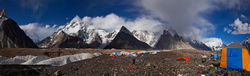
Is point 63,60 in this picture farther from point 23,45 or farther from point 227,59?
point 23,45

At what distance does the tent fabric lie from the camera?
9.76 m

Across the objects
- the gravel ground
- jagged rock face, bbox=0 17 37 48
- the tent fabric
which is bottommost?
the gravel ground

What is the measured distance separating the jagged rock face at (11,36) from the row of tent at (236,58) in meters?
111

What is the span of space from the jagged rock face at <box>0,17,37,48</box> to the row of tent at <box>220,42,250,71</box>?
364 feet

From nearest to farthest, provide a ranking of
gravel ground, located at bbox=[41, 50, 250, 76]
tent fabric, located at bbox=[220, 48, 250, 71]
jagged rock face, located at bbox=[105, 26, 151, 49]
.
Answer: gravel ground, located at bbox=[41, 50, 250, 76] < tent fabric, located at bbox=[220, 48, 250, 71] < jagged rock face, located at bbox=[105, 26, 151, 49]

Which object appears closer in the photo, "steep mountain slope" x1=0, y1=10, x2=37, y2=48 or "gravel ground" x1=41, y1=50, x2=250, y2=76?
"gravel ground" x1=41, y1=50, x2=250, y2=76

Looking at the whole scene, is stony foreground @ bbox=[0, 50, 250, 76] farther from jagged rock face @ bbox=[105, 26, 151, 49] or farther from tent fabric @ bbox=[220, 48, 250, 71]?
jagged rock face @ bbox=[105, 26, 151, 49]

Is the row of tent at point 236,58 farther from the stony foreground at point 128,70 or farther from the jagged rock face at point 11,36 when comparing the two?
the jagged rock face at point 11,36

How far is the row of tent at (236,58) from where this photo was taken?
32.0 ft

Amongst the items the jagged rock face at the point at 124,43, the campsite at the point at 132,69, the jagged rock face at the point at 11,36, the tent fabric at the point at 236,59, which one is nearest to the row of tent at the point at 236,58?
the tent fabric at the point at 236,59

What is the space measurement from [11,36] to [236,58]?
4684 inches

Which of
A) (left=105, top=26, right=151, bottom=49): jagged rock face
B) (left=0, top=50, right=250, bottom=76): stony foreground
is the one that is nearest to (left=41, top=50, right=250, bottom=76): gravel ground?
(left=0, top=50, right=250, bottom=76): stony foreground

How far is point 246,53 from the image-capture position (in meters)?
9.76

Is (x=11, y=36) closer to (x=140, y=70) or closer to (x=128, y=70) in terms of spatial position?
(x=128, y=70)
